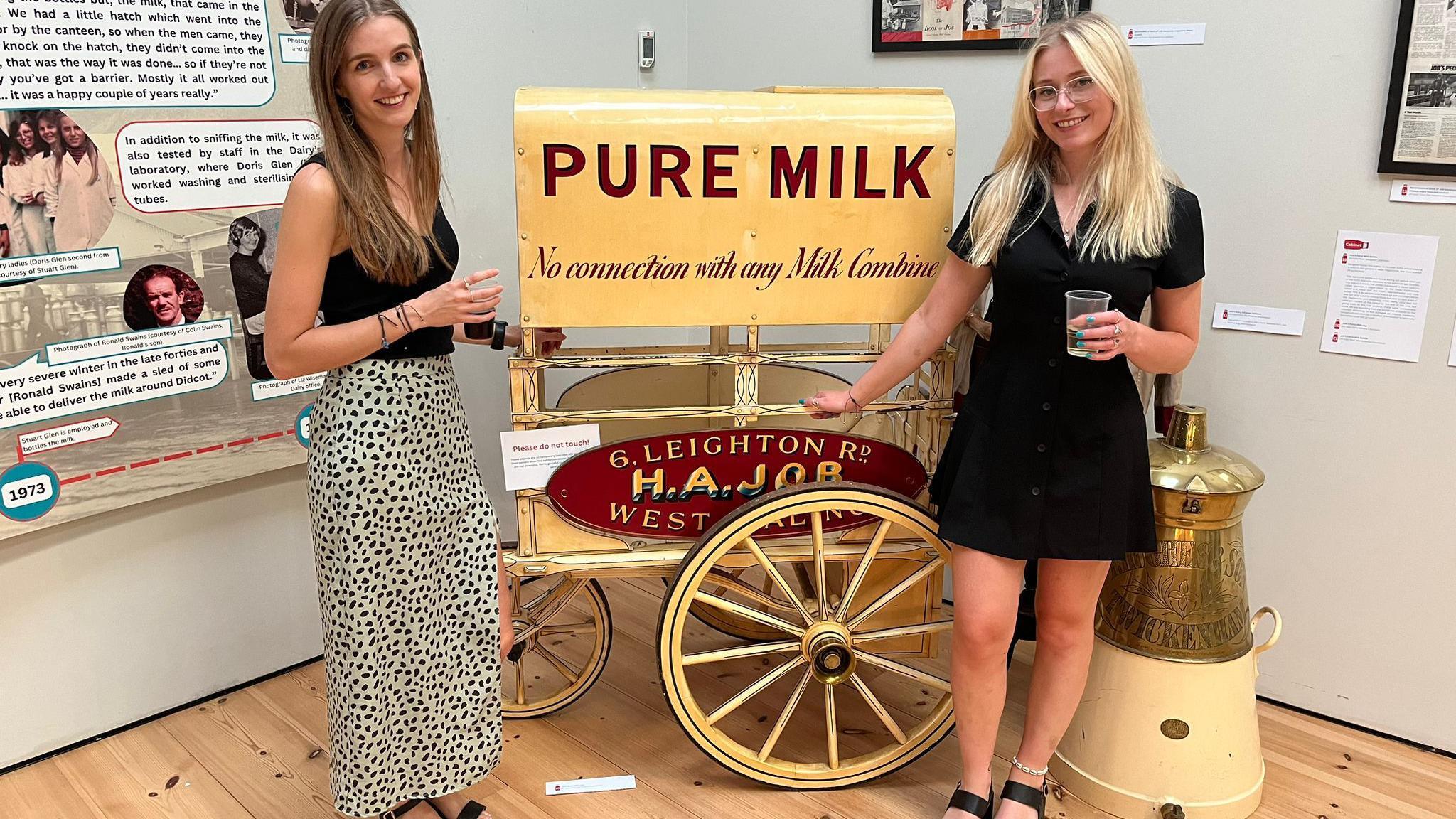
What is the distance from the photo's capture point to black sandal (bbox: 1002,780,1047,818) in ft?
7.50

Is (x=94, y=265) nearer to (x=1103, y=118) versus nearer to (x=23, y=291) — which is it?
(x=23, y=291)

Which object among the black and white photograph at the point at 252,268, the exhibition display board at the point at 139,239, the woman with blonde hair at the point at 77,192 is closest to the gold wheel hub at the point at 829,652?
the exhibition display board at the point at 139,239

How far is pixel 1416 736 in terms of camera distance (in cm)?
269

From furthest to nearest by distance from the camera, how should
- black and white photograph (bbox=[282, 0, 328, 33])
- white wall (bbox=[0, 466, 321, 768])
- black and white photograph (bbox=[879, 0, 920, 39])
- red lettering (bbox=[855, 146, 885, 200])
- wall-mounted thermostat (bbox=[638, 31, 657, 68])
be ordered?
wall-mounted thermostat (bbox=[638, 31, 657, 68]) < black and white photograph (bbox=[879, 0, 920, 39]) < black and white photograph (bbox=[282, 0, 328, 33]) < white wall (bbox=[0, 466, 321, 768]) < red lettering (bbox=[855, 146, 885, 200])

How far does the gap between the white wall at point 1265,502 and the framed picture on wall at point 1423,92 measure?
1.9 inches

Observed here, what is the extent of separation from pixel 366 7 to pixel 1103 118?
1.36m

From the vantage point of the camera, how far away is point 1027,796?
2.29 meters

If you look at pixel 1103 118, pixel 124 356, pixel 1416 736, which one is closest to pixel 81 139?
pixel 124 356

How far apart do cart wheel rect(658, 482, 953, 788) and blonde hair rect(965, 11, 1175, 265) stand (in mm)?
678

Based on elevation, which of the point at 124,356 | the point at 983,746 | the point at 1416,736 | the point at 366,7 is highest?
the point at 366,7

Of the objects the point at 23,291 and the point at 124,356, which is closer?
the point at 23,291

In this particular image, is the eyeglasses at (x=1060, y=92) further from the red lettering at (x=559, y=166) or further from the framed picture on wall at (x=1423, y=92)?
the framed picture on wall at (x=1423, y=92)

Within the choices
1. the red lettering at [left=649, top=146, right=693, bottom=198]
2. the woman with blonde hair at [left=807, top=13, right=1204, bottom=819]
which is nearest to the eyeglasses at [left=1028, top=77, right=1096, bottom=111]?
the woman with blonde hair at [left=807, top=13, right=1204, bottom=819]

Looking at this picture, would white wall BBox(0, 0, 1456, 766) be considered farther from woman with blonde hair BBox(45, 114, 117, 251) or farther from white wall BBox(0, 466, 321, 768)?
woman with blonde hair BBox(45, 114, 117, 251)
